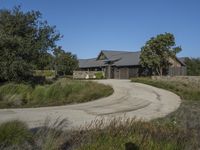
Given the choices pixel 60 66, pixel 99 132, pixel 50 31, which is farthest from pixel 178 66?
pixel 99 132

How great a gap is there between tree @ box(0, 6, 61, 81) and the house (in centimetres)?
2679

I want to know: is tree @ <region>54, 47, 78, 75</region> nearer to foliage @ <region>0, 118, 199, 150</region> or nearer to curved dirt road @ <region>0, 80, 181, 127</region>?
curved dirt road @ <region>0, 80, 181, 127</region>

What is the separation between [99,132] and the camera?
7.04 meters

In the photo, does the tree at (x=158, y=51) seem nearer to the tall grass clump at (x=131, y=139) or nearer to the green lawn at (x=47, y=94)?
the green lawn at (x=47, y=94)

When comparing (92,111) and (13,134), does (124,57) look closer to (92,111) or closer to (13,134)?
(92,111)

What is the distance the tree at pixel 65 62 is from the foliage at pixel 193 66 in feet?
71.3

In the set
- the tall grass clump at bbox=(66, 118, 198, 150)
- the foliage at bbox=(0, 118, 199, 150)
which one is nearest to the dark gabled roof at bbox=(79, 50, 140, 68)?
the tall grass clump at bbox=(66, 118, 198, 150)

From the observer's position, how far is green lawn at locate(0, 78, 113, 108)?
21.8m

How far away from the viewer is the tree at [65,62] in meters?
62.5

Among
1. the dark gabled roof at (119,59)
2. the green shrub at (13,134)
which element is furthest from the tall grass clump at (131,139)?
the dark gabled roof at (119,59)

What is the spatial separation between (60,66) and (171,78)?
1123 inches

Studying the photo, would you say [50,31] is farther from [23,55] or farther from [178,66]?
[178,66]

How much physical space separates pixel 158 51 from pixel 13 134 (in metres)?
41.5

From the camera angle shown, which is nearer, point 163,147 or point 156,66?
point 163,147
